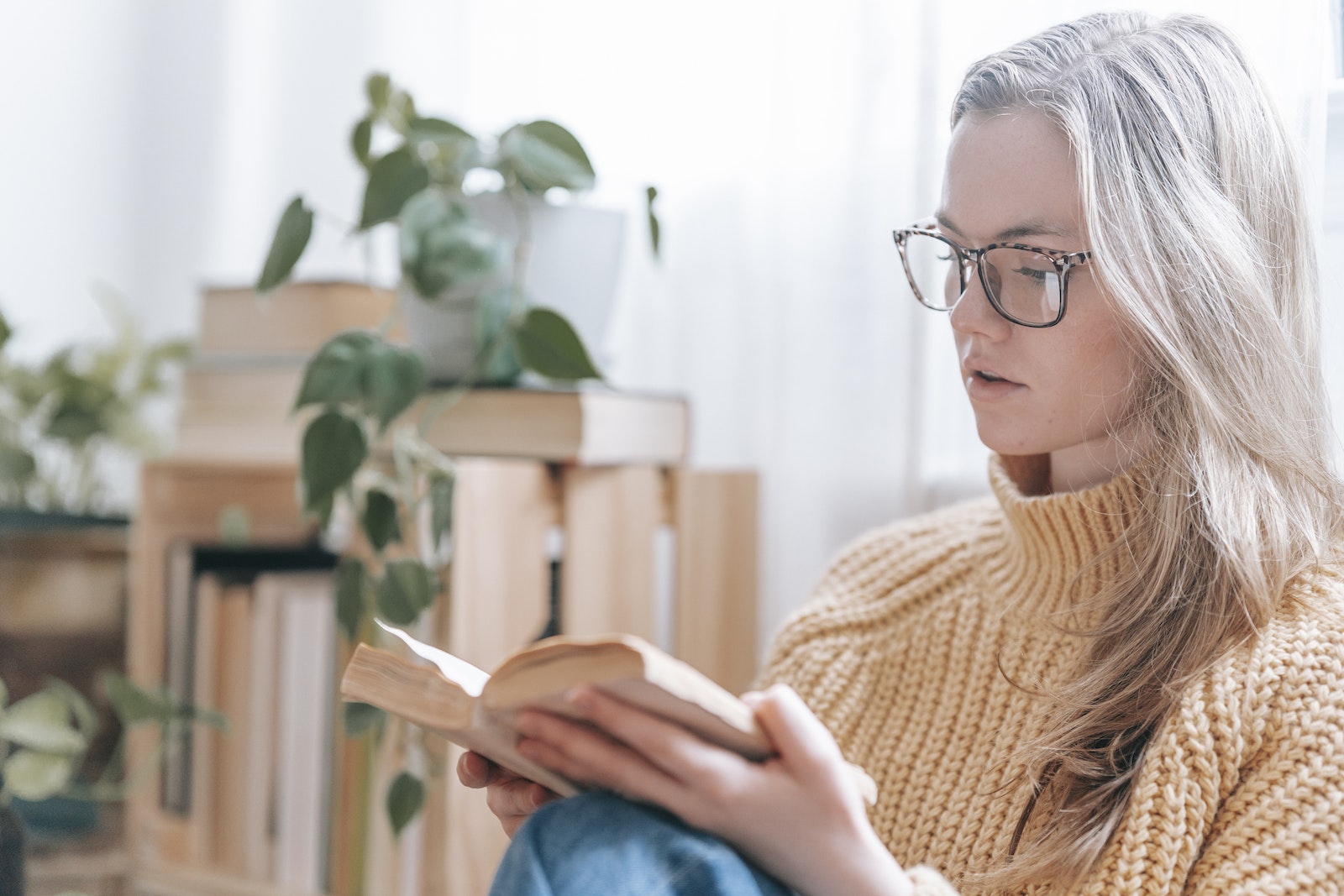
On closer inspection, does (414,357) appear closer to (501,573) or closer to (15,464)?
(501,573)

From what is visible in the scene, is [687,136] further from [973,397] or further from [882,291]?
[973,397]

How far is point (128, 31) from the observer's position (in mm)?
1631

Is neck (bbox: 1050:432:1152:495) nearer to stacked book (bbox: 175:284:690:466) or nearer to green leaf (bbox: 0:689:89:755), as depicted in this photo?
stacked book (bbox: 175:284:690:466)

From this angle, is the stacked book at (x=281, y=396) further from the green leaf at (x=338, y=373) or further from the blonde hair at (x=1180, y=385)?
the blonde hair at (x=1180, y=385)

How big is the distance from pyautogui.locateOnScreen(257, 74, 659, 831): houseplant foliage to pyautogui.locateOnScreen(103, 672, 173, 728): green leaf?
0.26 metres

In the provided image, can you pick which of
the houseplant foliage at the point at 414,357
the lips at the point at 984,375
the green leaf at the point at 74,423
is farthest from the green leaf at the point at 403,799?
the green leaf at the point at 74,423

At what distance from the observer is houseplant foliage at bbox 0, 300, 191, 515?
1.28 metres

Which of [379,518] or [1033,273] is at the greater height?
[1033,273]

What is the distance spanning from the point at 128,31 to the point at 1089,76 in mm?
1454

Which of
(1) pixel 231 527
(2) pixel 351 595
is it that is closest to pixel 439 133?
(2) pixel 351 595

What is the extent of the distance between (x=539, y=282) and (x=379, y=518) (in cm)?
26

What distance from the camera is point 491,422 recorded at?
102 centimetres

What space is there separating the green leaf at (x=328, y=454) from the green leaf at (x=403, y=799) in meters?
0.23

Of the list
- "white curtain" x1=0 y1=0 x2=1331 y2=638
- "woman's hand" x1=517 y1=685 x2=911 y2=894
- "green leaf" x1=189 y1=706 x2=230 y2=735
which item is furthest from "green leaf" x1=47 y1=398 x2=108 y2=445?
"woman's hand" x1=517 y1=685 x2=911 y2=894
